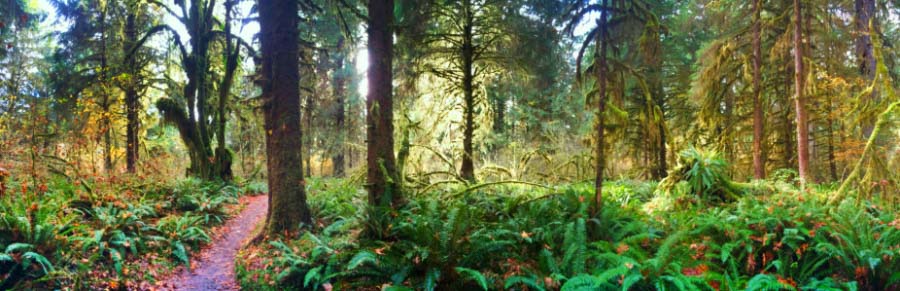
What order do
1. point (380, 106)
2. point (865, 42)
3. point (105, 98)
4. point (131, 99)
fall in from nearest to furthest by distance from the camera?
point (380, 106) < point (865, 42) < point (105, 98) < point (131, 99)

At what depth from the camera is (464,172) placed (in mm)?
11266

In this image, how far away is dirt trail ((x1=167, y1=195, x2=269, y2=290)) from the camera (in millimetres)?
6039

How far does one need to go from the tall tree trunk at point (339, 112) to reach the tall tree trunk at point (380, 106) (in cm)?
1408

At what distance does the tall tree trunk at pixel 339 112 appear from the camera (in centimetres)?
2095

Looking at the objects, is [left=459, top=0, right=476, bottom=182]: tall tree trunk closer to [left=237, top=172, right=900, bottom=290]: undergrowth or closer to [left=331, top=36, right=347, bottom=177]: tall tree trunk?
[left=237, top=172, right=900, bottom=290]: undergrowth

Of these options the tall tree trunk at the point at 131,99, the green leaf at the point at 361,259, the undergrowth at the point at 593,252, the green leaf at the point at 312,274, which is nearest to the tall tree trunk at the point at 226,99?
the tall tree trunk at the point at 131,99

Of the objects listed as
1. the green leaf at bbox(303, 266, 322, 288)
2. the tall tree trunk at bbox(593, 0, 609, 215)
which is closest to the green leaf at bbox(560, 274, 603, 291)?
the tall tree trunk at bbox(593, 0, 609, 215)

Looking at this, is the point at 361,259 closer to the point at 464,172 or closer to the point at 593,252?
the point at 593,252

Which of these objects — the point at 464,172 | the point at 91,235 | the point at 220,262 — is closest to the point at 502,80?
the point at 464,172

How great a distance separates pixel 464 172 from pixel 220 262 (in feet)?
19.6

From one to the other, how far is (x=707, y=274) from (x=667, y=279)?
0.51 meters

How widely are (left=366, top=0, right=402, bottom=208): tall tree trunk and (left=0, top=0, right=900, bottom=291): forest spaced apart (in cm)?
3

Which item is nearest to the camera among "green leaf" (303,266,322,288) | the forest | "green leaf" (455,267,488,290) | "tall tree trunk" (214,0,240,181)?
"green leaf" (455,267,488,290)

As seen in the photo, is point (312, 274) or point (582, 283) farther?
point (312, 274)
